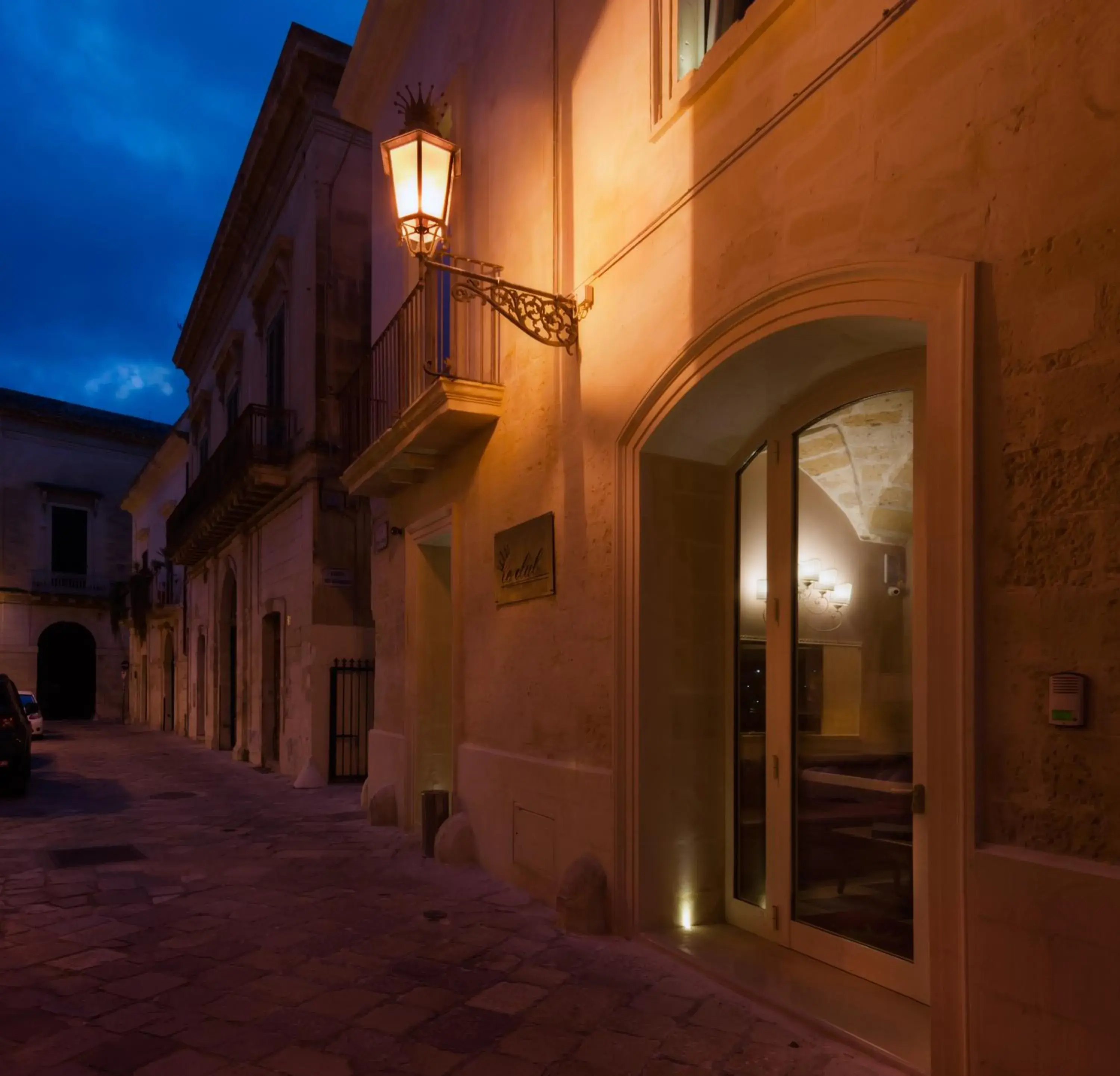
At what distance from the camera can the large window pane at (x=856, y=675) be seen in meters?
4.52

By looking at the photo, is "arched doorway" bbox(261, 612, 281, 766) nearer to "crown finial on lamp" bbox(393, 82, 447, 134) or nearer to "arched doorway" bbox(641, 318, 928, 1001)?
"crown finial on lamp" bbox(393, 82, 447, 134)

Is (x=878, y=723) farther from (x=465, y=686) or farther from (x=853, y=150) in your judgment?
(x=465, y=686)

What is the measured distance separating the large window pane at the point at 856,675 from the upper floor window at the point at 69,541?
3588cm

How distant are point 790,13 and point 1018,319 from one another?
2169 mm

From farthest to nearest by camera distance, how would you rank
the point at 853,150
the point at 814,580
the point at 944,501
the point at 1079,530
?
1. the point at 814,580
2. the point at 853,150
3. the point at 944,501
4. the point at 1079,530

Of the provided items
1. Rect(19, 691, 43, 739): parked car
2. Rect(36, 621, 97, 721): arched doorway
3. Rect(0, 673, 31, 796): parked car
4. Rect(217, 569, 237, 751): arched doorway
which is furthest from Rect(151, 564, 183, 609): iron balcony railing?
Rect(0, 673, 31, 796): parked car

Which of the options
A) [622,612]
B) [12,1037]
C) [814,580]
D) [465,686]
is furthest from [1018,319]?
[465,686]

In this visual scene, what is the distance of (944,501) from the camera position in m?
3.50

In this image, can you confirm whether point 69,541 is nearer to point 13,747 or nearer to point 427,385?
point 13,747

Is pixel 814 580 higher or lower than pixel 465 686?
higher

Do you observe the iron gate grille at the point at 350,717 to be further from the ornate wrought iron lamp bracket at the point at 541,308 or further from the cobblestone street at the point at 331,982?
the ornate wrought iron lamp bracket at the point at 541,308

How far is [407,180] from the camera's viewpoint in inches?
244

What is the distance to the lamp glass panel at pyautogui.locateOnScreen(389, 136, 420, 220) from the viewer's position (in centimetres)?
615

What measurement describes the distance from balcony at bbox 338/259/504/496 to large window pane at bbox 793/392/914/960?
2757 millimetres
